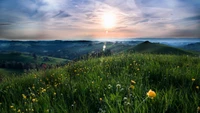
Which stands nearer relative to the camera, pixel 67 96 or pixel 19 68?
pixel 67 96

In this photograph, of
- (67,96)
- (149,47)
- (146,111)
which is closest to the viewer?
(146,111)

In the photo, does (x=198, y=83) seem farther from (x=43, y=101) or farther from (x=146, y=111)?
(x=43, y=101)

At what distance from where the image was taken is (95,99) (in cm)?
330

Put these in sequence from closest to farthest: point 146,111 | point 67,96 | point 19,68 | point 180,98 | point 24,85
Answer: point 146,111 < point 180,98 < point 67,96 < point 24,85 < point 19,68

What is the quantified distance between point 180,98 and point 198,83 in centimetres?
132

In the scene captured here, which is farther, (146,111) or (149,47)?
(149,47)

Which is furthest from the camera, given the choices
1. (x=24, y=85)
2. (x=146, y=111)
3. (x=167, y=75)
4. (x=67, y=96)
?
(x=24, y=85)

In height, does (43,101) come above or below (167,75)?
below

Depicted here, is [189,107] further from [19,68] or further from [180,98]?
[19,68]

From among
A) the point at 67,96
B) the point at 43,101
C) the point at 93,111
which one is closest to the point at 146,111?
the point at 93,111

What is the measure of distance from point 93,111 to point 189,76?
8.32 ft

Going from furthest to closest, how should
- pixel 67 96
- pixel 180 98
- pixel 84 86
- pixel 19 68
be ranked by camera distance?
pixel 19 68 → pixel 84 86 → pixel 67 96 → pixel 180 98

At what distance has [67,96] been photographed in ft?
12.1

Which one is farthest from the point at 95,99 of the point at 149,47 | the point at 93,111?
the point at 149,47
